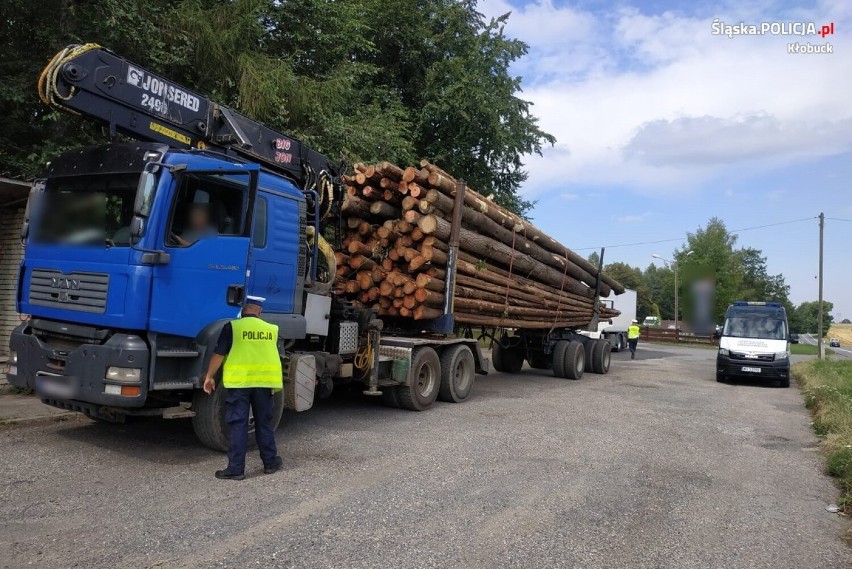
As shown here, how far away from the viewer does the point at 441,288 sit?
1028cm

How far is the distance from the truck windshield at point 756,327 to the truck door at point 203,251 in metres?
15.1

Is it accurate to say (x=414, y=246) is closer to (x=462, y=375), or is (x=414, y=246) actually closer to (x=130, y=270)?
(x=462, y=375)

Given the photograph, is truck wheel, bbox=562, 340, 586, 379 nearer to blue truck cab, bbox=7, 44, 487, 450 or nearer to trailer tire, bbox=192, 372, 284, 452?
blue truck cab, bbox=7, 44, 487, 450

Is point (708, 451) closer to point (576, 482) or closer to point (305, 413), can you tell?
point (576, 482)

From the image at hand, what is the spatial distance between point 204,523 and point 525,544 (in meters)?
2.31

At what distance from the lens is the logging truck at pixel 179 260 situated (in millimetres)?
5897

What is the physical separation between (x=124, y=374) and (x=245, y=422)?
1.15 metres

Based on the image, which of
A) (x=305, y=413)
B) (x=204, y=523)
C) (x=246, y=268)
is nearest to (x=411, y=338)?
(x=305, y=413)

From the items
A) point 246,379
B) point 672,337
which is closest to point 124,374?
point 246,379

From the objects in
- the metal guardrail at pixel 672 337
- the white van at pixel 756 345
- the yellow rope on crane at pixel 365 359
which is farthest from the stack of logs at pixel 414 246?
the metal guardrail at pixel 672 337

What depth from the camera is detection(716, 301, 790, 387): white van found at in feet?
53.6

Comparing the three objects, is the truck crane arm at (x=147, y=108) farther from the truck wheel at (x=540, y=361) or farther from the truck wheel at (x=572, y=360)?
the truck wheel at (x=540, y=361)

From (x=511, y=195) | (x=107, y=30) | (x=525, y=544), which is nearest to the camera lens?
(x=525, y=544)

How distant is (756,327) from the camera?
17234 mm
